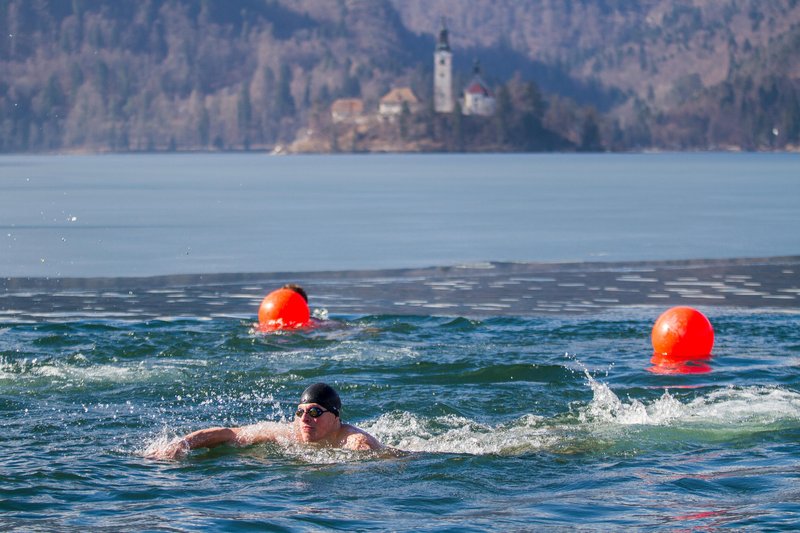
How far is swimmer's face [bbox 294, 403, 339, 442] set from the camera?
39.2 feet

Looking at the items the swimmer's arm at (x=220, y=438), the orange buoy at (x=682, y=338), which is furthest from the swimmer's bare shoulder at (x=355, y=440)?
the orange buoy at (x=682, y=338)

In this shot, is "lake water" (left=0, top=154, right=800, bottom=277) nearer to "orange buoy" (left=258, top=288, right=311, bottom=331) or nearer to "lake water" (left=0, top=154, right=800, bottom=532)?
"lake water" (left=0, top=154, right=800, bottom=532)

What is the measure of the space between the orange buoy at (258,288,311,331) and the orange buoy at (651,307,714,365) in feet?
18.3

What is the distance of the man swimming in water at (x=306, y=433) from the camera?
470 inches

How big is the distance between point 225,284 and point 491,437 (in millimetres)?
16325

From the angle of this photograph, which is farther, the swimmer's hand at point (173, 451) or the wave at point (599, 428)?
the wave at point (599, 428)

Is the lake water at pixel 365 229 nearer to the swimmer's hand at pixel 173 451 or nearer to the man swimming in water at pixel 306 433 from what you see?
the swimmer's hand at pixel 173 451

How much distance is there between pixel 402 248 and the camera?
38.0 m

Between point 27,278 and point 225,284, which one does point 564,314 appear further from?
point 27,278

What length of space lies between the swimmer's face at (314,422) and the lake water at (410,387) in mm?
247

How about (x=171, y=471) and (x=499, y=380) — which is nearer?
(x=171, y=471)

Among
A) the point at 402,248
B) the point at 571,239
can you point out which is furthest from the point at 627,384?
the point at 571,239

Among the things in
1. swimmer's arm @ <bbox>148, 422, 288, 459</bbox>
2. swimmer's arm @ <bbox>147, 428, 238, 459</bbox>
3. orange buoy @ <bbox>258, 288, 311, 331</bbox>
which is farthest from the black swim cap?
orange buoy @ <bbox>258, 288, 311, 331</bbox>

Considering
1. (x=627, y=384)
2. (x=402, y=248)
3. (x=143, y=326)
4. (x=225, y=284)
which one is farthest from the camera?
(x=402, y=248)
